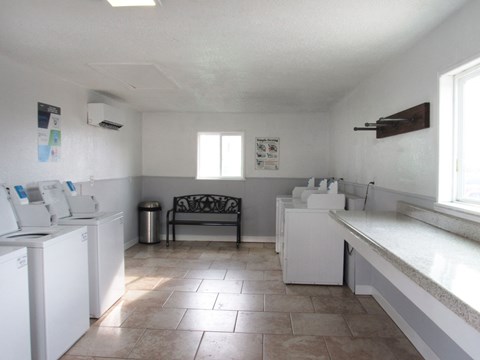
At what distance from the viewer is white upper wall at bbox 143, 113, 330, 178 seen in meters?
6.08

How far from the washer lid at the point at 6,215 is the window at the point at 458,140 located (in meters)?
3.17

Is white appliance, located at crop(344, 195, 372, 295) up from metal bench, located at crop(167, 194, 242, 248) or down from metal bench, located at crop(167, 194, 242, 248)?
down

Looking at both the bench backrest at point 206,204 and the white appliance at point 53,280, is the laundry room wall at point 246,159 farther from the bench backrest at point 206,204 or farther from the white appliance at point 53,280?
the white appliance at point 53,280

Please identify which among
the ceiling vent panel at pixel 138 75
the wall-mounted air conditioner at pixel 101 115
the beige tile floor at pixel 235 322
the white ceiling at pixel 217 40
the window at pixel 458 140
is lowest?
the beige tile floor at pixel 235 322

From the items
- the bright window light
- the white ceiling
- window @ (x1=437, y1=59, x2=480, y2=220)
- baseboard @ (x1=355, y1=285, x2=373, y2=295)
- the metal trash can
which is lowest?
baseboard @ (x1=355, y1=285, x2=373, y2=295)

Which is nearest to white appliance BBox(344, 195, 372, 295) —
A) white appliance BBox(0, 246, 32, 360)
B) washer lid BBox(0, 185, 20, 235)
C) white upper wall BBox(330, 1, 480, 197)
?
white upper wall BBox(330, 1, 480, 197)

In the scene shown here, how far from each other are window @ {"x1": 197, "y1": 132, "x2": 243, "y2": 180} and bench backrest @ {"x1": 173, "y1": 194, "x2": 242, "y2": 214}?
39 centimetres

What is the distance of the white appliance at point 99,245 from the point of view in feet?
10.0

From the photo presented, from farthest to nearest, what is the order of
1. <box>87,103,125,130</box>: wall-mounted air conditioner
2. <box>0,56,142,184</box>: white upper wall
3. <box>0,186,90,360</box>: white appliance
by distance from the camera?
1. <box>87,103,125,130</box>: wall-mounted air conditioner
2. <box>0,56,142,184</box>: white upper wall
3. <box>0,186,90,360</box>: white appliance

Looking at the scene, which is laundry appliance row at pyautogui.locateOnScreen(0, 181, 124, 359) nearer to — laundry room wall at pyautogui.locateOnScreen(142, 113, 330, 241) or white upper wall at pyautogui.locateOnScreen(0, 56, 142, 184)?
white upper wall at pyautogui.locateOnScreen(0, 56, 142, 184)

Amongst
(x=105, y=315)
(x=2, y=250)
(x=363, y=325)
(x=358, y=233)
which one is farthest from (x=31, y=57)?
(x=363, y=325)

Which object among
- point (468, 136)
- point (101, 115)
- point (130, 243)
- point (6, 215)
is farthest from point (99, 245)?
point (468, 136)

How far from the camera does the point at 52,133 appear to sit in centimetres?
362

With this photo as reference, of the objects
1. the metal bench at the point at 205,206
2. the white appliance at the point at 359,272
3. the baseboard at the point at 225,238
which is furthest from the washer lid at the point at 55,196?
the white appliance at the point at 359,272
